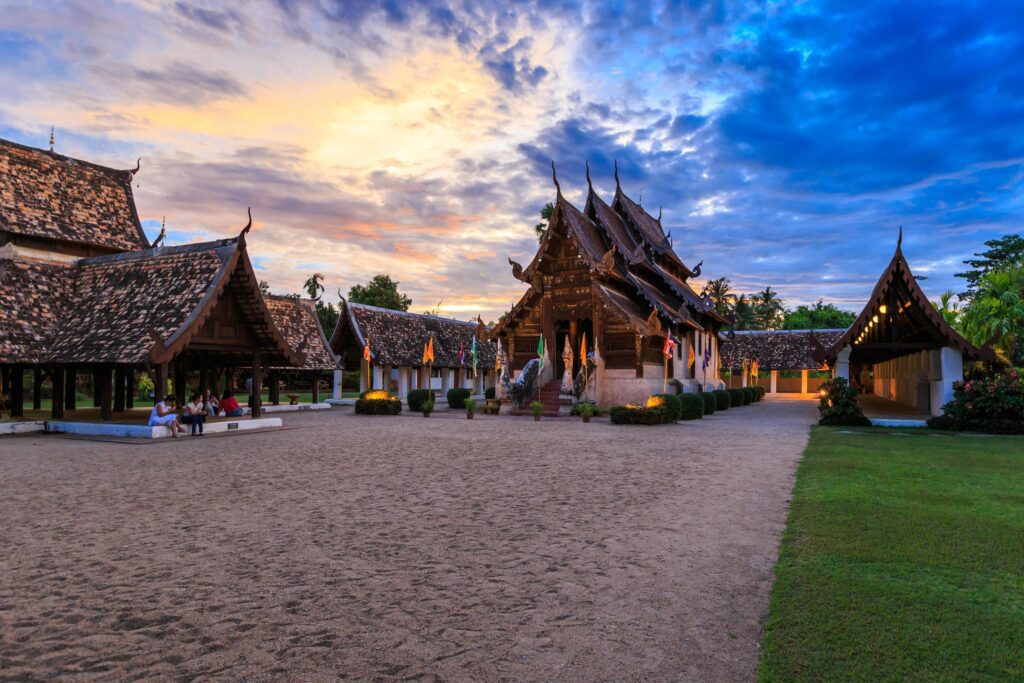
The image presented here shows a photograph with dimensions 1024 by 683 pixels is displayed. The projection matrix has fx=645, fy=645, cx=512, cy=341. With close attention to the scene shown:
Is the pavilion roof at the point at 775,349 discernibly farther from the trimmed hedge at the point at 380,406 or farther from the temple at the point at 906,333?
the trimmed hedge at the point at 380,406

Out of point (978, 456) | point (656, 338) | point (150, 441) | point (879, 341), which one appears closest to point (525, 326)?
point (656, 338)

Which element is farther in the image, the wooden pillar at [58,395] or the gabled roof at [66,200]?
the gabled roof at [66,200]

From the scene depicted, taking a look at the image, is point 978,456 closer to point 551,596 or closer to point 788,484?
point 788,484

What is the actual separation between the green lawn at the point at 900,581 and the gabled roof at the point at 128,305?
616 inches

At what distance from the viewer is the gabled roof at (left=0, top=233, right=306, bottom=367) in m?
17.7

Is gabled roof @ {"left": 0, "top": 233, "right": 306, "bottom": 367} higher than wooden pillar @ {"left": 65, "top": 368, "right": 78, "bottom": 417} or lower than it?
higher

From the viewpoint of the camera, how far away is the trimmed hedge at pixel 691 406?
2561 cm

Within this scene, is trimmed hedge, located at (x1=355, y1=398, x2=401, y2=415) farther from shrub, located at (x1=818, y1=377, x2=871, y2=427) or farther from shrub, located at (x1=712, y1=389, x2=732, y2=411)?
shrub, located at (x1=818, y1=377, x2=871, y2=427)

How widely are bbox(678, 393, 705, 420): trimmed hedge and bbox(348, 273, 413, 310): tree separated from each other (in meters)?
39.5

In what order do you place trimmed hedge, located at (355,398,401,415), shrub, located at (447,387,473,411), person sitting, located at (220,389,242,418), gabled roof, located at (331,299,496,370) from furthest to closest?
gabled roof, located at (331,299,496,370) → shrub, located at (447,387,473,411) → trimmed hedge, located at (355,398,401,415) → person sitting, located at (220,389,242,418)

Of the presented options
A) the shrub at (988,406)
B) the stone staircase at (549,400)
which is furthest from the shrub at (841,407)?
the stone staircase at (549,400)

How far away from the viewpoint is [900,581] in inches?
217

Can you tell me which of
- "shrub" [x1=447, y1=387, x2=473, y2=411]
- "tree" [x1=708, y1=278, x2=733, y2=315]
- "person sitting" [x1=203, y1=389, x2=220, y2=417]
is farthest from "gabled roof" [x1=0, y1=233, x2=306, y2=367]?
"tree" [x1=708, y1=278, x2=733, y2=315]

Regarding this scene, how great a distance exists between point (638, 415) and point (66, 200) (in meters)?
25.9
